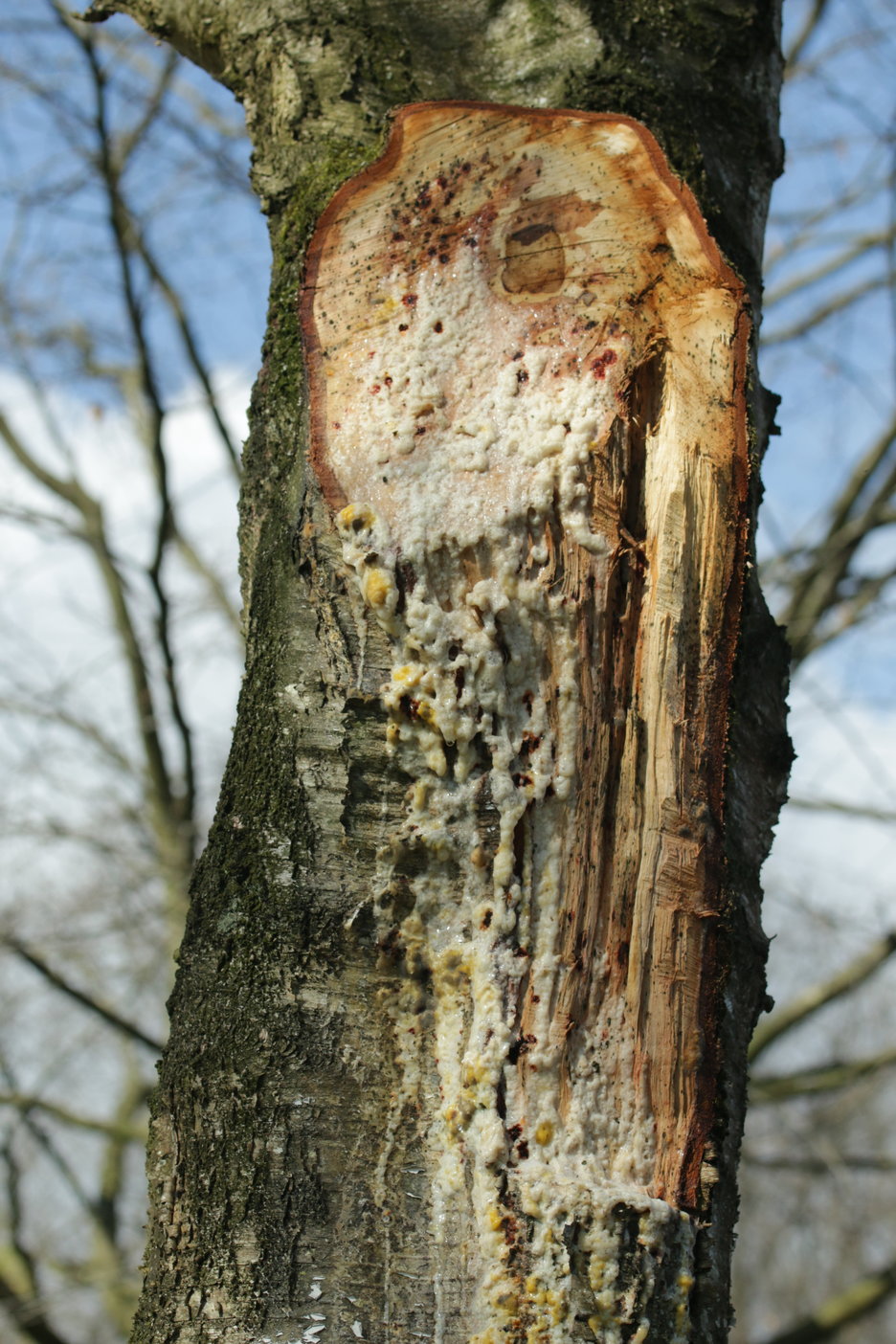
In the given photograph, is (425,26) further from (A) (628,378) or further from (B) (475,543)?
(B) (475,543)

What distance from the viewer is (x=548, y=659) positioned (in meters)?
1.05

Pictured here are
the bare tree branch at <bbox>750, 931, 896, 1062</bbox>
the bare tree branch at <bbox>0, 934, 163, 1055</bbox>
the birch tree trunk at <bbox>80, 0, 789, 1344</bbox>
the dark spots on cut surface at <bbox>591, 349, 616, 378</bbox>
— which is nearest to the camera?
the birch tree trunk at <bbox>80, 0, 789, 1344</bbox>

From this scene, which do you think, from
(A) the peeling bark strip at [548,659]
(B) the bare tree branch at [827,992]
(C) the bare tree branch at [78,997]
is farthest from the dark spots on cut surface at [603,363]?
(B) the bare tree branch at [827,992]

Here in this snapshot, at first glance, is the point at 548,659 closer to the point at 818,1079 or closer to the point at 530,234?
the point at 530,234

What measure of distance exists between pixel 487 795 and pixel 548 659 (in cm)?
15

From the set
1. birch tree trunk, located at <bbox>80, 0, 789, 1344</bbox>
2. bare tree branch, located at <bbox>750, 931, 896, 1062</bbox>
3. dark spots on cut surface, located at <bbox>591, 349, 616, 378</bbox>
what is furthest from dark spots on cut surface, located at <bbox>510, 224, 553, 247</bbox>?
bare tree branch, located at <bbox>750, 931, 896, 1062</bbox>

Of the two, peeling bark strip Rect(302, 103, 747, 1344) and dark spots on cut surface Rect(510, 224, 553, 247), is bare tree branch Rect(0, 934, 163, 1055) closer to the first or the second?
peeling bark strip Rect(302, 103, 747, 1344)

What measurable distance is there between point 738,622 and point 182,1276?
0.82 metres

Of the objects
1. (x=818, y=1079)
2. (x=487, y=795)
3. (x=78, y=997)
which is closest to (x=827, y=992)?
(x=818, y=1079)

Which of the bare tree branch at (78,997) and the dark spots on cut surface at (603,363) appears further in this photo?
the bare tree branch at (78,997)

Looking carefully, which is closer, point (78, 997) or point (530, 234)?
point (530, 234)

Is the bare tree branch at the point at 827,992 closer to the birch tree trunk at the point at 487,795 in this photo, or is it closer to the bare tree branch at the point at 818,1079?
the bare tree branch at the point at 818,1079

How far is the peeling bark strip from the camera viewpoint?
0.98 meters

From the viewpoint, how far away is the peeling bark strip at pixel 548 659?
3.20ft
